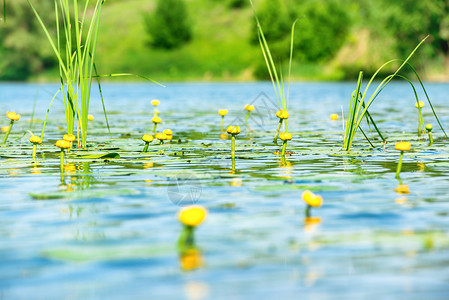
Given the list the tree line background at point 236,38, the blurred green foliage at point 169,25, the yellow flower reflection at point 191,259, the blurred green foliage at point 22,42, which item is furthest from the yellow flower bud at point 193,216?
the blurred green foliage at point 169,25

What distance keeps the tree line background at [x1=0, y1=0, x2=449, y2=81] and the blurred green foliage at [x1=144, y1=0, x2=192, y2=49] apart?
4.0 inches

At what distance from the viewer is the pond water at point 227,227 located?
2529 millimetres

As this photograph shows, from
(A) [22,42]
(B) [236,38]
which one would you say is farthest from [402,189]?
(B) [236,38]

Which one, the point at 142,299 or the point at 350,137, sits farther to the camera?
the point at 350,137

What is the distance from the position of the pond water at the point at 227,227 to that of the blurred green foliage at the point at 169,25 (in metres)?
62.4

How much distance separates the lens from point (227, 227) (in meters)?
3.45

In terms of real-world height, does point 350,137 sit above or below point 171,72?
below

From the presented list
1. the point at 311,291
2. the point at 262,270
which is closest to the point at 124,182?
the point at 262,270

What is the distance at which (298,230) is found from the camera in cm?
338

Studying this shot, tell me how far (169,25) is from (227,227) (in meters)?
66.0

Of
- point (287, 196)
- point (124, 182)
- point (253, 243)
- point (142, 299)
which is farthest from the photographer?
point (124, 182)

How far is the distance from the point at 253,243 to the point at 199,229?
1.30 feet

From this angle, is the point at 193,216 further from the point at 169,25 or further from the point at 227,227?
the point at 169,25

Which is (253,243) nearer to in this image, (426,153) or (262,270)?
(262,270)
